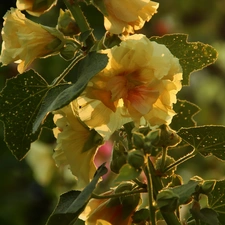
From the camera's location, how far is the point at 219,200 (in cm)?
106

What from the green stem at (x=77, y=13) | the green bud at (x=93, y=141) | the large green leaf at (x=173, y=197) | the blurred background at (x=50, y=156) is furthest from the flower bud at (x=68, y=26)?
the blurred background at (x=50, y=156)

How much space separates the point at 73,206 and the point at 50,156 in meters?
1.59

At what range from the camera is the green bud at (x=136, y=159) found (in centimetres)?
89

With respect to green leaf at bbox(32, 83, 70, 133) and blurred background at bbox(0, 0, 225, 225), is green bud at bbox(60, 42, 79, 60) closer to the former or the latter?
green leaf at bbox(32, 83, 70, 133)

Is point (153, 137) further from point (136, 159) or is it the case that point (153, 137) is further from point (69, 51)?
point (69, 51)

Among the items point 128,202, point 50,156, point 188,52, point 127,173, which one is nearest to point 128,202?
point 128,202

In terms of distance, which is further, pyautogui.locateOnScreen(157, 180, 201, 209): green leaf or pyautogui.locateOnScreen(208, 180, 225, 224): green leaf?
pyautogui.locateOnScreen(208, 180, 225, 224): green leaf

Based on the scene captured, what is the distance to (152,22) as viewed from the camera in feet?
12.0

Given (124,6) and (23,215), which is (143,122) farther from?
(23,215)

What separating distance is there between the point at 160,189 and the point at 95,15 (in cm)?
175

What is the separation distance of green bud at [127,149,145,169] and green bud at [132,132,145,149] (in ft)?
0.04

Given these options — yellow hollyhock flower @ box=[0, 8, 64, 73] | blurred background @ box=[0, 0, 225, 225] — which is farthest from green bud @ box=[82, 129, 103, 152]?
blurred background @ box=[0, 0, 225, 225]

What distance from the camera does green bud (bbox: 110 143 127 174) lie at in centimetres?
96

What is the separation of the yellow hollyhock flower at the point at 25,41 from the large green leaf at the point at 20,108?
0.04m
